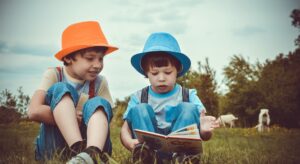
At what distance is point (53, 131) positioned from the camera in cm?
241

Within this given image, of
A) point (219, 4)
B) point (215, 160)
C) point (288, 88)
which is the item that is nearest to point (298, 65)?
point (288, 88)

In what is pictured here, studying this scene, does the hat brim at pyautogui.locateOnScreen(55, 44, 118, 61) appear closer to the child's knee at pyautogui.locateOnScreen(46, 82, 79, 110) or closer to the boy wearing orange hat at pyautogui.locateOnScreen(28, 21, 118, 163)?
the boy wearing orange hat at pyautogui.locateOnScreen(28, 21, 118, 163)

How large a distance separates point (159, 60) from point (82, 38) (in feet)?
2.16

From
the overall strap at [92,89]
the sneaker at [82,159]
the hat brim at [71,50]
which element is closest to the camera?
the sneaker at [82,159]

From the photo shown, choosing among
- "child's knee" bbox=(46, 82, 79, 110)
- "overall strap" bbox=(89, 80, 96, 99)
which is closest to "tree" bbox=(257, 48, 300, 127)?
"overall strap" bbox=(89, 80, 96, 99)

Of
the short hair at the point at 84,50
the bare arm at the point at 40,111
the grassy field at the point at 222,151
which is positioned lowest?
the grassy field at the point at 222,151

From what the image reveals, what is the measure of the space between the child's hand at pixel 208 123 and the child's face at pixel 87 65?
91 centimetres

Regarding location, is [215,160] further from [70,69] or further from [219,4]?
[219,4]

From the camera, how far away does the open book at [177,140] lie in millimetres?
1982

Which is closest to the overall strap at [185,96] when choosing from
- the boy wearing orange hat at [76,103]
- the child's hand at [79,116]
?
the boy wearing orange hat at [76,103]

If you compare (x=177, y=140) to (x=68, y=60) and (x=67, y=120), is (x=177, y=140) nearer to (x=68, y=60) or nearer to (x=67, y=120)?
(x=67, y=120)

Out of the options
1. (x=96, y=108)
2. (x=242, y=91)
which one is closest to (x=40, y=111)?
(x=96, y=108)

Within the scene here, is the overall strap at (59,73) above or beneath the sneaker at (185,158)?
above

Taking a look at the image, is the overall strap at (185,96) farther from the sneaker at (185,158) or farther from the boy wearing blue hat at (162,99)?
the sneaker at (185,158)
